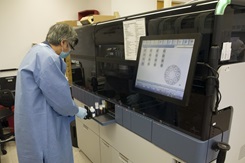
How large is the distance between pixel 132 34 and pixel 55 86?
708 mm

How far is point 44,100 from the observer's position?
4.82 ft

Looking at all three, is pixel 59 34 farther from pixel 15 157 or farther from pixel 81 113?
pixel 15 157

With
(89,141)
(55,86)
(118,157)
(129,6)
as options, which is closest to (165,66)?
(55,86)

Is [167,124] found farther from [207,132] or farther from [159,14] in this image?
[159,14]

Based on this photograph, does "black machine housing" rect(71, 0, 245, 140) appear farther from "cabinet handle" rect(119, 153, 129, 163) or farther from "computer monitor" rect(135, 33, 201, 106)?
"cabinet handle" rect(119, 153, 129, 163)

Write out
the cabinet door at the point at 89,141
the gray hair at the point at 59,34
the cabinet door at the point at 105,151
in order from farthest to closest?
the cabinet door at the point at 89,141 → the cabinet door at the point at 105,151 → the gray hair at the point at 59,34

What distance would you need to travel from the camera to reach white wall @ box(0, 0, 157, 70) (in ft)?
11.5

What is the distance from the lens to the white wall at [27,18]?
11.5ft

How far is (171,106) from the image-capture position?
117 centimetres

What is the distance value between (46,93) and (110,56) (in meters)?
0.66

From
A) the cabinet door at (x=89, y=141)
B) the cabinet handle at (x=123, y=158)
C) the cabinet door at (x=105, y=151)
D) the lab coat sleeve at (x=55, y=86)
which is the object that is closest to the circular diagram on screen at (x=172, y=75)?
the lab coat sleeve at (x=55, y=86)

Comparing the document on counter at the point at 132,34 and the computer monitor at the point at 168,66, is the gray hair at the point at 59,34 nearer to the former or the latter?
the document on counter at the point at 132,34

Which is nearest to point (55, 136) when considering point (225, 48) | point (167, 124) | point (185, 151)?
point (167, 124)

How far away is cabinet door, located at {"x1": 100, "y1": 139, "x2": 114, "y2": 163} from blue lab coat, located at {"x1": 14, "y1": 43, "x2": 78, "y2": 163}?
1.59ft
